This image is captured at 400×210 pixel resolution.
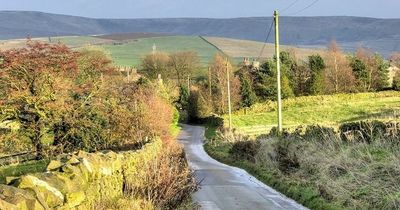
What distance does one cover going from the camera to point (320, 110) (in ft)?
247

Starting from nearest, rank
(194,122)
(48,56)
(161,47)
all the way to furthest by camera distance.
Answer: (48,56) → (194,122) → (161,47)

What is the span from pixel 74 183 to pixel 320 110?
231ft

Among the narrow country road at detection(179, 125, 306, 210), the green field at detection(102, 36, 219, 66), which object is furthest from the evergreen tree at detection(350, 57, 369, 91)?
the narrow country road at detection(179, 125, 306, 210)

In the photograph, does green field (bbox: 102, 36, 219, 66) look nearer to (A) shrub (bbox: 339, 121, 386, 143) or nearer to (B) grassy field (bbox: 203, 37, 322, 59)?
(B) grassy field (bbox: 203, 37, 322, 59)

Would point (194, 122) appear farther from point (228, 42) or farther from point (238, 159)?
point (228, 42)

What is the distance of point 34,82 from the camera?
23.1 meters

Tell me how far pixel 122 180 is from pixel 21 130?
13.1 m

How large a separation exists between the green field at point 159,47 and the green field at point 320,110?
48190 mm

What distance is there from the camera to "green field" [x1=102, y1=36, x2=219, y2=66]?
142125 mm

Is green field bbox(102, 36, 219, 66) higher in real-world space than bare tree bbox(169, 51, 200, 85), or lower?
higher

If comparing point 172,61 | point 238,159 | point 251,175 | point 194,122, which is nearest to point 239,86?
point 194,122

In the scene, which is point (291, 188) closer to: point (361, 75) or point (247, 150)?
point (247, 150)

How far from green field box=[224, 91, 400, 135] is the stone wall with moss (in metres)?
51.0

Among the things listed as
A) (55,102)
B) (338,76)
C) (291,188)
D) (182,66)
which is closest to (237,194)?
(291,188)
